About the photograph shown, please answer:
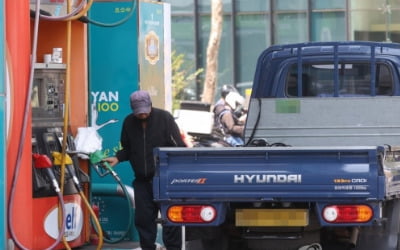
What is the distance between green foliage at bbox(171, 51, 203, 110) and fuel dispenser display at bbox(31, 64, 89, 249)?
16490mm

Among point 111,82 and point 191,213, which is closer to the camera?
point 191,213

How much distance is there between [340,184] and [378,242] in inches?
36.4

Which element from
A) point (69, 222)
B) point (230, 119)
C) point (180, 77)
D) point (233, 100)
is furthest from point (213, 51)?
point (69, 222)

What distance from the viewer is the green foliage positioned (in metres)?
29.2

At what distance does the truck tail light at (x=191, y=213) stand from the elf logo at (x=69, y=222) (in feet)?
7.10

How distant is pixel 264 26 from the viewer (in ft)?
111

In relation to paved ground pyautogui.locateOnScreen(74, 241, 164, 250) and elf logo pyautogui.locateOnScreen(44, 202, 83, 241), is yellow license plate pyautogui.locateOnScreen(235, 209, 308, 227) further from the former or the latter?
paved ground pyautogui.locateOnScreen(74, 241, 164, 250)

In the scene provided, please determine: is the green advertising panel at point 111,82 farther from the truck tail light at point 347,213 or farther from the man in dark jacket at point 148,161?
the truck tail light at point 347,213

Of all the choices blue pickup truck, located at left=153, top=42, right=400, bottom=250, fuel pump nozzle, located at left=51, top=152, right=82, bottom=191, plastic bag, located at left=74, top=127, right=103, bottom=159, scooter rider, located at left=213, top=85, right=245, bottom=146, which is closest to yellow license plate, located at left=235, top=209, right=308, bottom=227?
blue pickup truck, located at left=153, top=42, right=400, bottom=250

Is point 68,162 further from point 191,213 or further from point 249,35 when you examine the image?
point 249,35

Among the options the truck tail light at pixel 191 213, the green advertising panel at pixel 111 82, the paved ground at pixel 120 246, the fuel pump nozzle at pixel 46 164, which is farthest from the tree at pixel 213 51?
the truck tail light at pixel 191 213

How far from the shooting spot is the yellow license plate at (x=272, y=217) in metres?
8.99

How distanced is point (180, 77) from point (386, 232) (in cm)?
2060

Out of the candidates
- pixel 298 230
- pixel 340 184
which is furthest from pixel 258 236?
pixel 340 184
